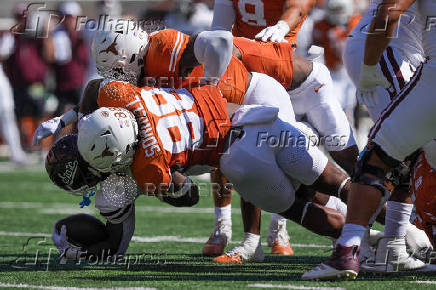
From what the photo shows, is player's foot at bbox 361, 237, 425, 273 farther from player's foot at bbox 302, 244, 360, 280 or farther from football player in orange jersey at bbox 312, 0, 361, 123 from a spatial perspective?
football player in orange jersey at bbox 312, 0, 361, 123

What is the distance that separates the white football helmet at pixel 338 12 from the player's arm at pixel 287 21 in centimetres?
487

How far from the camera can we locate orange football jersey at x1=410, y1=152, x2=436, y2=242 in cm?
427

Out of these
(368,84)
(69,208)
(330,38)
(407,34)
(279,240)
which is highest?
(407,34)

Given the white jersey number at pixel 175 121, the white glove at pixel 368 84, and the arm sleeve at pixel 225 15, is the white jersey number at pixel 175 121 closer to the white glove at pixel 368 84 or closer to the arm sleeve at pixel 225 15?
the white glove at pixel 368 84

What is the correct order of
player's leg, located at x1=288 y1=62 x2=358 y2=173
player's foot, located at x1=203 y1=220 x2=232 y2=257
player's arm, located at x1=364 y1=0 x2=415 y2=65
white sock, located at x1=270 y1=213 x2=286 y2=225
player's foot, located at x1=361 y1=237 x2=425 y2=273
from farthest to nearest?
white sock, located at x1=270 y1=213 x2=286 y2=225 < player's foot, located at x1=203 y1=220 x2=232 y2=257 < player's leg, located at x1=288 y1=62 x2=358 y2=173 < player's foot, located at x1=361 y1=237 x2=425 y2=273 < player's arm, located at x1=364 y1=0 x2=415 y2=65

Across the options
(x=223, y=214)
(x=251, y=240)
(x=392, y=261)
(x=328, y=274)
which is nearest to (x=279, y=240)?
(x=223, y=214)

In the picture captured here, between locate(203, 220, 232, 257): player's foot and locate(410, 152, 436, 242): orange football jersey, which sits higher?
locate(410, 152, 436, 242): orange football jersey

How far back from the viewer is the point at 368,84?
3.87m

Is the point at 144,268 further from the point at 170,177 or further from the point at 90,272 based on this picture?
the point at 170,177

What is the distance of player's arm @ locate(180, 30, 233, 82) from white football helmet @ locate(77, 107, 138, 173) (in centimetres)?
47

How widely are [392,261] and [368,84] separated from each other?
2.64ft

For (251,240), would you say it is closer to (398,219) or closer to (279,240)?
(279,240)

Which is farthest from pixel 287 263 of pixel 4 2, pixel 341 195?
pixel 4 2

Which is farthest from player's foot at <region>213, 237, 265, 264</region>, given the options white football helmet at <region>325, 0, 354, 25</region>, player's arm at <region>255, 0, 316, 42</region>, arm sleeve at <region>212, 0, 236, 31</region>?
white football helmet at <region>325, 0, 354, 25</region>
